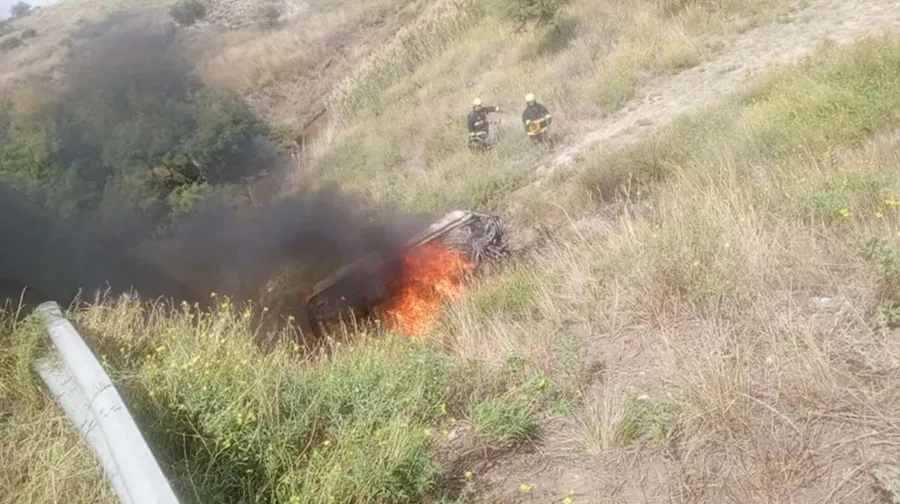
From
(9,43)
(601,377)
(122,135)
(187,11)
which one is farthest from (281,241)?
(187,11)

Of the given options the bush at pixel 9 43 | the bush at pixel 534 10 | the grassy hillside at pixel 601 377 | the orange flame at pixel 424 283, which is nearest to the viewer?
the grassy hillside at pixel 601 377

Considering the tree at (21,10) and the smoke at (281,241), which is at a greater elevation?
the tree at (21,10)

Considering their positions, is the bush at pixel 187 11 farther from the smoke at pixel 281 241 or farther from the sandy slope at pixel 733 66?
the sandy slope at pixel 733 66

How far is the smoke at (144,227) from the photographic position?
7.07 meters

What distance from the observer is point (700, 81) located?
36.5 ft

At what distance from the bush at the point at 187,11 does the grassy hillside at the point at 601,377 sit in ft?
58.1

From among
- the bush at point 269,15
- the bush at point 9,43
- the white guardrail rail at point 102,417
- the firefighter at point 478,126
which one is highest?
the bush at point 9,43

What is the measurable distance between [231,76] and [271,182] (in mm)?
3876

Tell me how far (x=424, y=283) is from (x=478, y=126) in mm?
5421

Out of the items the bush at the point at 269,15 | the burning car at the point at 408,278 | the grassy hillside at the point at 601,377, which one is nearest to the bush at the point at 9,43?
the bush at the point at 269,15

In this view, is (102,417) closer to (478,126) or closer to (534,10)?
(478,126)

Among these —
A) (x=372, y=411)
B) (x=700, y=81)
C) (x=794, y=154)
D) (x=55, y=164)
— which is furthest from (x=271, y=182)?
(x=372, y=411)

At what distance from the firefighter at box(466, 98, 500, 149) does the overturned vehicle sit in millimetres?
4454

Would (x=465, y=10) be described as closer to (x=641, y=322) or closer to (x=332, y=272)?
(x=332, y=272)
